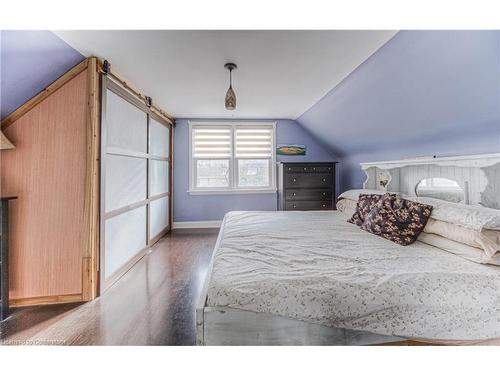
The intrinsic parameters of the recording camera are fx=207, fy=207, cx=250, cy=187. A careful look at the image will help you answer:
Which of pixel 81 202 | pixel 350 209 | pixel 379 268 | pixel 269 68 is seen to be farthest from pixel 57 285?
pixel 350 209

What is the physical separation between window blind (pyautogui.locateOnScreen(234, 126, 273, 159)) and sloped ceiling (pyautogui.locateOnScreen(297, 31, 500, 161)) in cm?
168

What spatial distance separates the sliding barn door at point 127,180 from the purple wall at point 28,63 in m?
0.34

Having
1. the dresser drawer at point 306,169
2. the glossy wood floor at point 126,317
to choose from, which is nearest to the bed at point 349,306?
the glossy wood floor at point 126,317

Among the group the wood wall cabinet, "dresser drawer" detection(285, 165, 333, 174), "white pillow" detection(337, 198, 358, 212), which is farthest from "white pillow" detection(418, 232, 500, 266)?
the wood wall cabinet

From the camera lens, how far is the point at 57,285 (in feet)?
5.97

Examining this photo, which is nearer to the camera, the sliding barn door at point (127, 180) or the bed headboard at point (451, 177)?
the bed headboard at point (451, 177)

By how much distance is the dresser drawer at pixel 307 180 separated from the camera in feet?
11.9

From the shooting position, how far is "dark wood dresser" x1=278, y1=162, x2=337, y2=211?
3625 mm

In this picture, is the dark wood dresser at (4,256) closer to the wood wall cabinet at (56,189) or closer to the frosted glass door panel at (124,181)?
the wood wall cabinet at (56,189)

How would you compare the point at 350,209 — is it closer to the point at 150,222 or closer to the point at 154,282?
the point at 154,282

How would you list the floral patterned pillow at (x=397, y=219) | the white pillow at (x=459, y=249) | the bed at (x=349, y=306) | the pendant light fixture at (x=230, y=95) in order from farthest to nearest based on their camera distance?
the pendant light fixture at (x=230, y=95), the floral patterned pillow at (x=397, y=219), the white pillow at (x=459, y=249), the bed at (x=349, y=306)

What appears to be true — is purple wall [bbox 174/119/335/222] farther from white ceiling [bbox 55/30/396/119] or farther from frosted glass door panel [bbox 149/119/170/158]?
white ceiling [bbox 55/30/396/119]

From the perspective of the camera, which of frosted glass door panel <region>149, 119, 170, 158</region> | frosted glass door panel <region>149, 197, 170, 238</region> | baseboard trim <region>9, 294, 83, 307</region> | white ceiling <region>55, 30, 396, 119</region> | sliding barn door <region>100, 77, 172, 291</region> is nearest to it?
white ceiling <region>55, 30, 396, 119</region>
